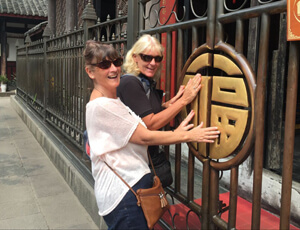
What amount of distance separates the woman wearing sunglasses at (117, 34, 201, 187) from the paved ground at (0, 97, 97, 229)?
1.74 meters

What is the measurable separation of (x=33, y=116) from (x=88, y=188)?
5128 millimetres

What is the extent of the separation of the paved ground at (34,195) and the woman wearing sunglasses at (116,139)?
167 centimetres

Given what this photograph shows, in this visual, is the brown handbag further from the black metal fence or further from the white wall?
the white wall

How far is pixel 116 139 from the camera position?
5.94 feet

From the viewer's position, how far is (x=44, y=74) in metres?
6.89

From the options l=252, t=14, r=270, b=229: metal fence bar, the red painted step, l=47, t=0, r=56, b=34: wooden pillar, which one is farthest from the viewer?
l=47, t=0, r=56, b=34: wooden pillar

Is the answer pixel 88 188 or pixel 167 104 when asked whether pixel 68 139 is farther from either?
pixel 167 104

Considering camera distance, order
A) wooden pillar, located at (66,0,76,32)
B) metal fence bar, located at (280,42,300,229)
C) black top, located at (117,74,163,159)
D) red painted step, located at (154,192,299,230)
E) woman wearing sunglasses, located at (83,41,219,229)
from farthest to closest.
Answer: wooden pillar, located at (66,0,76,32), red painted step, located at (154,192,299,230), black top, located at (117,74,163,159), woman wearing sunglasses, located at (83,41,219,229), metal fence bar, located at (280,42,300,229)

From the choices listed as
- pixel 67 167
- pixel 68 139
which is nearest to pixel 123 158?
pixel 67 167

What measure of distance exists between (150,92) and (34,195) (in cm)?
272

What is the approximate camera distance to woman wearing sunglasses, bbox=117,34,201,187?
200 centimetres

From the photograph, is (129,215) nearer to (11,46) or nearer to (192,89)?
(192,89)

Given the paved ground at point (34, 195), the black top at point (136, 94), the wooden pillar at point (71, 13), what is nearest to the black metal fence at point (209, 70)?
the black top at point (136, 94)

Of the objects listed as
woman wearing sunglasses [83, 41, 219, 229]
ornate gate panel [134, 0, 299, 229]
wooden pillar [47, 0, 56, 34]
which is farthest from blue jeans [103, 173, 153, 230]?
wooden pillar [47, 0, 56, 34]
